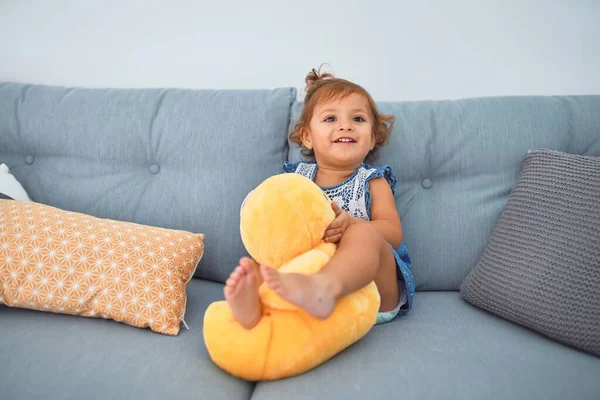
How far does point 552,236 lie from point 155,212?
1.11 m

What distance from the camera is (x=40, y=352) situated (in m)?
1.03

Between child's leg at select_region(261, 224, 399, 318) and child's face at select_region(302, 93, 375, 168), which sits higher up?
child's face at select_region(302, 93, 375, 168)

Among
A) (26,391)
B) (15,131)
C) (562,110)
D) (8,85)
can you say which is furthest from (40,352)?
(562,110)

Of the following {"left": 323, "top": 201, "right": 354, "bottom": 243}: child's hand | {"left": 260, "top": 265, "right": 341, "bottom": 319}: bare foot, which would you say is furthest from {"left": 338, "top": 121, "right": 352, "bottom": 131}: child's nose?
{"left": 260, "top": 265, "right": 341, "bottom": 319}: bare foot

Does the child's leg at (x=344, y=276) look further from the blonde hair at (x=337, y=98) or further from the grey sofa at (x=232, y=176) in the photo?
the blonde hair at (x=337, y=98)

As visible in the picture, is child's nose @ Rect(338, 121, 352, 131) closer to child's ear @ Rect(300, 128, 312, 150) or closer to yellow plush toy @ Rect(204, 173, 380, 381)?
child's ear @ Rect(300, 128, 312, 150)

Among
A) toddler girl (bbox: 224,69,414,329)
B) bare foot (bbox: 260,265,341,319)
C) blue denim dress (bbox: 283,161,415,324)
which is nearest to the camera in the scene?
bare foot (bbox: 260,265,341,319)

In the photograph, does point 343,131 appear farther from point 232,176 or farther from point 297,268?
point 297,268

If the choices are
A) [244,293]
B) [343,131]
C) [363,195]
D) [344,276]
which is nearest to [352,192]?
[363,195]

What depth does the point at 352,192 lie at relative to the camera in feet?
4.64

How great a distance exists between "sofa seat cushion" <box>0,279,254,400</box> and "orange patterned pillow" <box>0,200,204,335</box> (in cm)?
4

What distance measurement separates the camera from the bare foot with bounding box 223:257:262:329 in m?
0.94

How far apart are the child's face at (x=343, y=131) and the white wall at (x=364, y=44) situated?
0.43 meters

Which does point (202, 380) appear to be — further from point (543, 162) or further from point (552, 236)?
point (543, 162)
